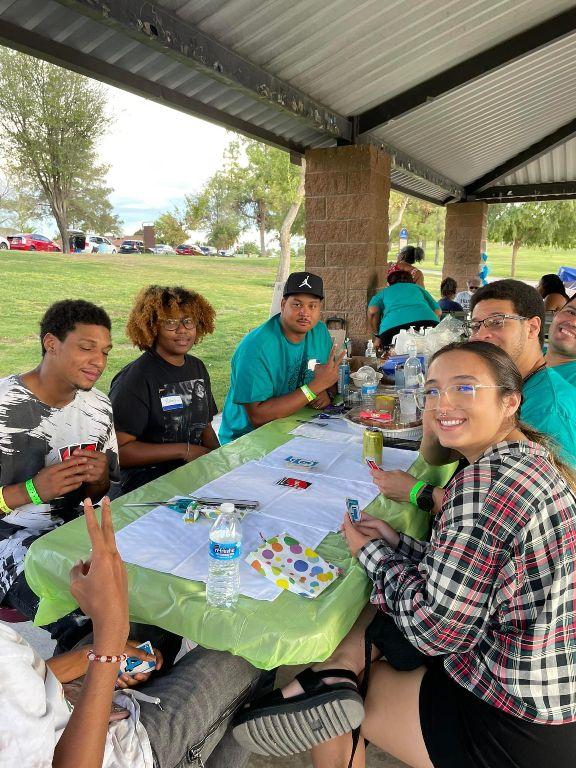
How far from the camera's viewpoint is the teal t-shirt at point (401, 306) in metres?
5.17

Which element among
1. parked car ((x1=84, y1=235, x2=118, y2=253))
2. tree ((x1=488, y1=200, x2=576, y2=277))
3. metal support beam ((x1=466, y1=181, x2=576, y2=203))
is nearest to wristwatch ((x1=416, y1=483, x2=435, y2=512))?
metal support beam ((x1=466, y1=181, x2=576, y2=203))

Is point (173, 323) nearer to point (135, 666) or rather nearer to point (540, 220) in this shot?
point (135, 666)

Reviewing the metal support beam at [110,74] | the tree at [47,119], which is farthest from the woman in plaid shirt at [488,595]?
the tree at [47,119]

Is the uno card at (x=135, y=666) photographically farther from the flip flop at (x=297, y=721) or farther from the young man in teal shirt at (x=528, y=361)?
the young man in teal shirt at (x=528, y=361)

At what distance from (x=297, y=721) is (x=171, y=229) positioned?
3546 centimetres

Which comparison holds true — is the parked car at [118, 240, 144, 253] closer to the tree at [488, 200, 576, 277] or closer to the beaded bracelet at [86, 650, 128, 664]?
the tree at [488, 200, 576, 277]

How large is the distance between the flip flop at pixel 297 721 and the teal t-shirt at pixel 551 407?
3.83 feet

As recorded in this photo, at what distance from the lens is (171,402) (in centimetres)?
292

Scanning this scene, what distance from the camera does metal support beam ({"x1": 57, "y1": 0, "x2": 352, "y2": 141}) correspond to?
255 cm

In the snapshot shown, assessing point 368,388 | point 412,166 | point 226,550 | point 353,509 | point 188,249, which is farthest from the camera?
point 188,249

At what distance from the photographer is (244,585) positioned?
4.84 ft

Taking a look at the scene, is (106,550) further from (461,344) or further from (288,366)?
(288,366)

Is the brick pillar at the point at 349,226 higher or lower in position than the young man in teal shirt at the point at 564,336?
higher

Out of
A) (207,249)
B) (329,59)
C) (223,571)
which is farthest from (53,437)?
(207,249)
